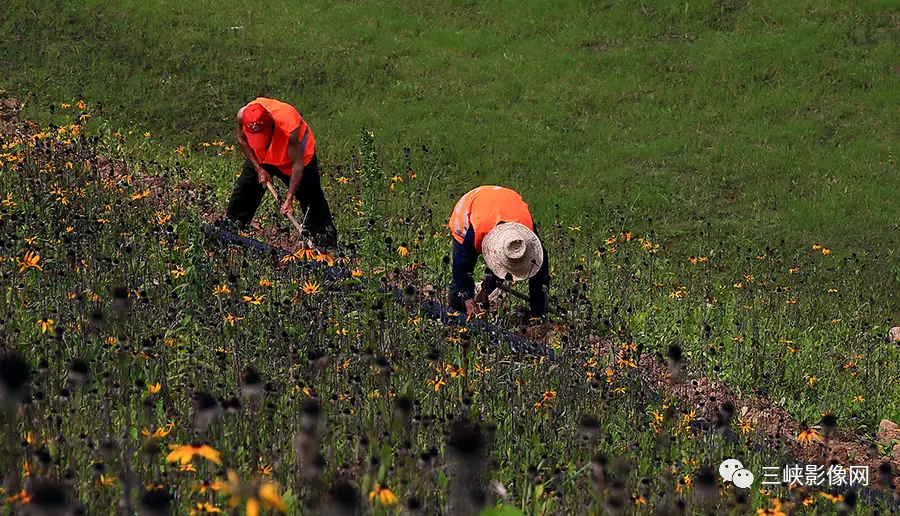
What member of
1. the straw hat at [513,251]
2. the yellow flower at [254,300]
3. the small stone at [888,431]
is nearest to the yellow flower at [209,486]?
the yellow flower at [254,300]

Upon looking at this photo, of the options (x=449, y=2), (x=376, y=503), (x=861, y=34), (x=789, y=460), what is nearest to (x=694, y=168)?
(x=861, y=34)

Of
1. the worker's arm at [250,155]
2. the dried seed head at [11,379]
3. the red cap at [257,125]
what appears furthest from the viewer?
the worker's arm at [250,155]

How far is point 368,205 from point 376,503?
5252 millimetres

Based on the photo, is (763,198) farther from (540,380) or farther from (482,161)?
(540,380)

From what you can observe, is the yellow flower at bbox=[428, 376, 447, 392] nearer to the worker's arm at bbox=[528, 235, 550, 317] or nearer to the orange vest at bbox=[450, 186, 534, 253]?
the orange vest at bbox=[450, 186, 534, 253]

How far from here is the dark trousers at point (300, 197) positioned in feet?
31.5

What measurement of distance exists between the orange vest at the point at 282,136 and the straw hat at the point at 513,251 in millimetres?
2512

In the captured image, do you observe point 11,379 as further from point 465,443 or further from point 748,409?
point 748,409

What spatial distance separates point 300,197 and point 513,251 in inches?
122

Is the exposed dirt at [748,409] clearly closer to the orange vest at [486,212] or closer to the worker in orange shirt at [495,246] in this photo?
the worker in orange shirt at [495,246]

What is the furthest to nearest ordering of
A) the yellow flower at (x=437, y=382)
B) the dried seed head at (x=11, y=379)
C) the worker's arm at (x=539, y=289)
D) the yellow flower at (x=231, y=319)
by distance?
the worker's arm at (x=539, y=289) < the yellow flower at (x=231, y=319) < the yellow flower at (x=437, y=382) < the dried seed head at (x=11, y=379)

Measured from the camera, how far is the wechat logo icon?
4797 millimetres

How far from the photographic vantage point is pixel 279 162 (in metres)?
9.48

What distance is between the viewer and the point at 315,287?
620cm
